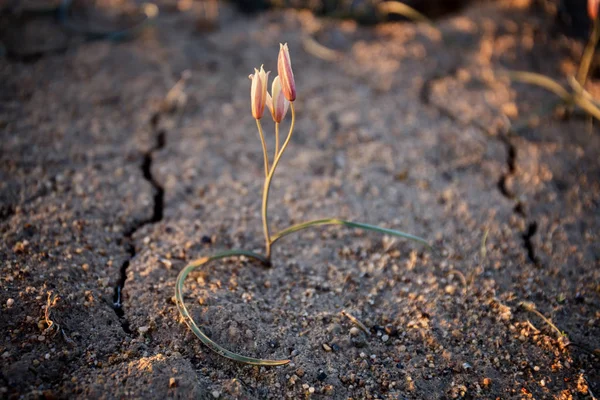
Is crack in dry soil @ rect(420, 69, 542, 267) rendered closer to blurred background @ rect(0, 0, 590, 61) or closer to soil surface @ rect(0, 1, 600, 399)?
soil surface @ rect(0, 1, 600, 399)

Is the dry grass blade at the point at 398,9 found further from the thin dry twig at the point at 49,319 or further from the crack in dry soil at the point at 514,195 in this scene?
the thin dry twig at the point at 49,319

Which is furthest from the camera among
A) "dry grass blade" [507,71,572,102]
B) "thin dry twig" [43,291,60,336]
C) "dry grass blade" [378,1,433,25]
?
"dry grass blade" [378,1,433,25]

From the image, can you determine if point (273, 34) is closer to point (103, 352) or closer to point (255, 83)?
point (255, 83)

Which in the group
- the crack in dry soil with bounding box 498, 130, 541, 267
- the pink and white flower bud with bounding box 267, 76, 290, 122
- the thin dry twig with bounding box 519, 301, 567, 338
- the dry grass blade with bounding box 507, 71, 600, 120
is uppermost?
the pink and white flower bud with bounding box 267, 76, 290, 122

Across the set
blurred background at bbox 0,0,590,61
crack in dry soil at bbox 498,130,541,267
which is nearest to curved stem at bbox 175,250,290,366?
crack in dry soil at bbox 498,130,541,267

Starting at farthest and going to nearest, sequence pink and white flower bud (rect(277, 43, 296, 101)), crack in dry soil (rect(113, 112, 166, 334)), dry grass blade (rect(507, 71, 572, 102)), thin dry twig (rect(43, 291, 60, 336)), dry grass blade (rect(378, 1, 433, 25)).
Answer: dry grass blade (rect(378, 1, 433, 25))
dry grass blade (rect(507, 71, 572, 102))
crack in dry soil (rect(113, 112, 166, 334))
thin dry twig (rect(43, 291, 60, 336))
pink and white flower bud (rect(277, 43, 296, 101))

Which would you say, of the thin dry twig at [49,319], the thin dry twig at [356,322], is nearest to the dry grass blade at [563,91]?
the thin dry twig at [356,322]

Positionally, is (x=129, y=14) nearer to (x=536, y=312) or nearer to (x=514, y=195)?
(x=514, y=195)

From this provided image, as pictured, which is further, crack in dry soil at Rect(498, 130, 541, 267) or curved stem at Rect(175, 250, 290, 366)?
crack in dry soil at Rect(498, 130, 541, 267)
